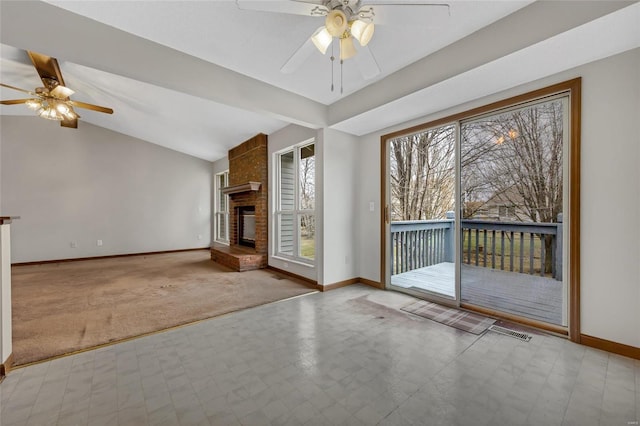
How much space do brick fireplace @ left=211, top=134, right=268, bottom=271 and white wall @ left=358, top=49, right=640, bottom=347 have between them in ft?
14.2

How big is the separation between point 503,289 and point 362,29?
335cm

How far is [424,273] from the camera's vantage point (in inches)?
164

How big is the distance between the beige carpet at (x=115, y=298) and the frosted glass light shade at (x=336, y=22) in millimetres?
2818

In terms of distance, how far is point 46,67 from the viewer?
3.21 m

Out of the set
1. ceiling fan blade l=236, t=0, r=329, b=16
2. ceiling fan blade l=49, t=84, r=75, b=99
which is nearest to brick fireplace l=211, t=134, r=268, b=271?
ceiling fan blade l=49, t=84, r=75, b=99

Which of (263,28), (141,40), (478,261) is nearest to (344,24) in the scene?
(263,28)

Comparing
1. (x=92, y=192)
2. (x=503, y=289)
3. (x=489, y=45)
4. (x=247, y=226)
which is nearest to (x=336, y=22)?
(x=489, y=45)

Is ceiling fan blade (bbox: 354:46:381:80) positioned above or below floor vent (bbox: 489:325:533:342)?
above

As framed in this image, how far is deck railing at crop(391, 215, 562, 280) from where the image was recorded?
2.83 meters

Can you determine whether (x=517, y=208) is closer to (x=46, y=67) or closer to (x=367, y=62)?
(x=367, y=62)

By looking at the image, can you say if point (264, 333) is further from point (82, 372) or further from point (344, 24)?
point (344, 24)

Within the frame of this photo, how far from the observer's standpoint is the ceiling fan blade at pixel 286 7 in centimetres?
134

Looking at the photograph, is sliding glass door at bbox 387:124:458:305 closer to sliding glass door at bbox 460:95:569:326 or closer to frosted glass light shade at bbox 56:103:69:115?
sliding glass door at bbox 460:95:569:326

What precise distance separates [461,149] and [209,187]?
691 cm
